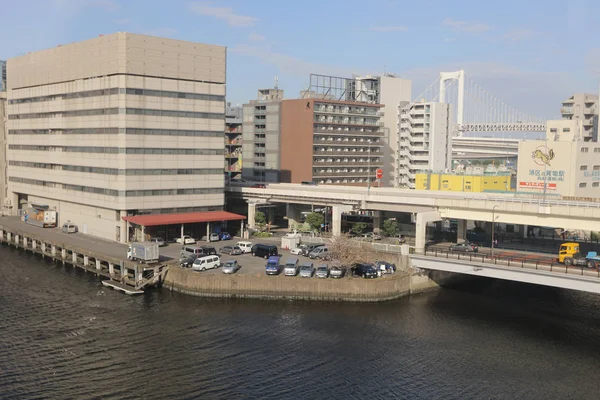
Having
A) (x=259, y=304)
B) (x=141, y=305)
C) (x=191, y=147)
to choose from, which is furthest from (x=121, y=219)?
(x=259, y=304)

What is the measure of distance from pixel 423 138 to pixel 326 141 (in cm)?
3049

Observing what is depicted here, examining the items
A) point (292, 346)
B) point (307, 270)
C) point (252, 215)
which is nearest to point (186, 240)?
point (252, 215)

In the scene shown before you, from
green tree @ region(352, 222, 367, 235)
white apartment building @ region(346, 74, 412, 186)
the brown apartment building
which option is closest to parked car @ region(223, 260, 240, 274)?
green tree @ region(352, 222, 367, 235)

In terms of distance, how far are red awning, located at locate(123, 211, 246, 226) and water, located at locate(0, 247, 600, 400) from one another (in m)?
11.4

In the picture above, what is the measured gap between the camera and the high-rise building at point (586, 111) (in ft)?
431

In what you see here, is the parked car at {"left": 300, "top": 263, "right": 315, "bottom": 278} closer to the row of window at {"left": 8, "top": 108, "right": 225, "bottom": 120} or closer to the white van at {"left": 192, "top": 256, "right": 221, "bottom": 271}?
the white van at {"left": 192, "top": 256, "right": 221, "bottom": 271}

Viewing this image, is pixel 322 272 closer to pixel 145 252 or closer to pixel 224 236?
pixel 145 252

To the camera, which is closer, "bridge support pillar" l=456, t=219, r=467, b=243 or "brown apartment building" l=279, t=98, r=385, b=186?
"bridge support pillar" l=456, t=219, r=467, b=243

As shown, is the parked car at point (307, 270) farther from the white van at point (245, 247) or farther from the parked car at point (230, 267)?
the white van at point (245, 247)

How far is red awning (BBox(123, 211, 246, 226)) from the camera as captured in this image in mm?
63203

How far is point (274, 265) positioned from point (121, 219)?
2166 centimetres

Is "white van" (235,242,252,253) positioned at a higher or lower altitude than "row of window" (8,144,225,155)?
lower

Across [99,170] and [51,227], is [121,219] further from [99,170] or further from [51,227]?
[51,227]

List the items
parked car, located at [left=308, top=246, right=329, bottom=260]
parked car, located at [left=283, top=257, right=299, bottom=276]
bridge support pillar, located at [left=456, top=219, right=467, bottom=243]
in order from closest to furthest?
parked car, located at [left=283, top=257, right=299, bottom=276]
parked car, located at [left=308, top=246, right=329, bottom=260]
bridge support pillar, located at [left=456, top=219, right=467, bottom=243]
